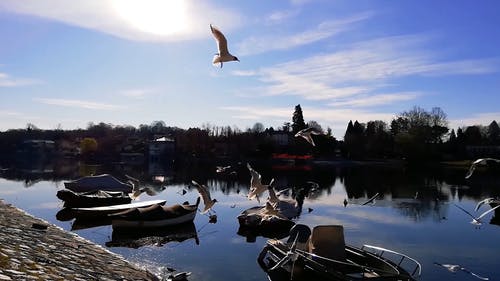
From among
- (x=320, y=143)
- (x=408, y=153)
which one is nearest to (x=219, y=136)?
(x=320, y=143)

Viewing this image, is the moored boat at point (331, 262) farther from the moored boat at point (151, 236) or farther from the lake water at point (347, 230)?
the moored boat at point (151, 236)

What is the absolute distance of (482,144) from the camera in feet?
447

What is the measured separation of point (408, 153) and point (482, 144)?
3339cm

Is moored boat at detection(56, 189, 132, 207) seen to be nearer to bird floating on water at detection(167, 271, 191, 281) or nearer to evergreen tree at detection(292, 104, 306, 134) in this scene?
bird floating on water at detection(167, 271, 191, 281)

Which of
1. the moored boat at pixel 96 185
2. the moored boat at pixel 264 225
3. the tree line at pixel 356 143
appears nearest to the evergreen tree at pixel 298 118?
the tree line at pixel 356 143

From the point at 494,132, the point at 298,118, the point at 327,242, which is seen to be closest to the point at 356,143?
the point at 298,118

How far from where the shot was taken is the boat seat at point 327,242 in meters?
18.7

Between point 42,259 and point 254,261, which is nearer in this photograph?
point 42,259

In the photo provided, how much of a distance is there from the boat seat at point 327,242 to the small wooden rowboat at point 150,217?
13.9 meters

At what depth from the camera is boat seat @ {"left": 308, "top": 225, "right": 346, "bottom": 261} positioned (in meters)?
18.7

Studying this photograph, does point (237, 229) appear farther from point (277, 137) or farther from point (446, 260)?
point (277, 137)

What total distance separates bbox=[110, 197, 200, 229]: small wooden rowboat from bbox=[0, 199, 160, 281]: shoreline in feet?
16.3

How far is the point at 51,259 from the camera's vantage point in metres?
16.1

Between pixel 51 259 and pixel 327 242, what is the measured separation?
10.1m
